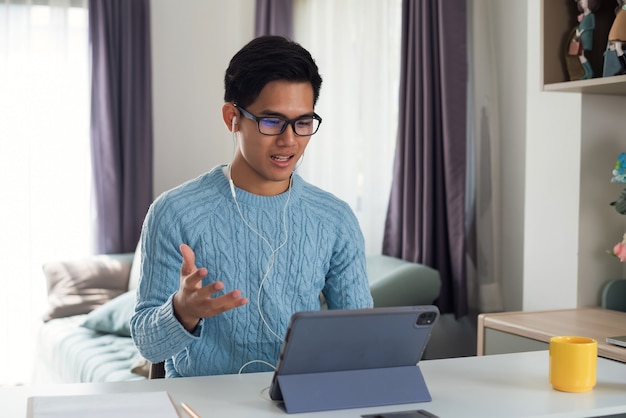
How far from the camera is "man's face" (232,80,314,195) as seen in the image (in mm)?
1670

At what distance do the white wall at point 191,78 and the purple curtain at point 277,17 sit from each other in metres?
0.30

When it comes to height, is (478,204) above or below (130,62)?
below

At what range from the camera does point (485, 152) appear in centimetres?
335

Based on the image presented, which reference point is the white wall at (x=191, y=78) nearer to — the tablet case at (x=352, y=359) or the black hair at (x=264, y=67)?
the black hair at (x=264, y=67)

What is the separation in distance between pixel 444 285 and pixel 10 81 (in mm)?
2556

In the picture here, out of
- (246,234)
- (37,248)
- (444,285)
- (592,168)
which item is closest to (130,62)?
(37,248)

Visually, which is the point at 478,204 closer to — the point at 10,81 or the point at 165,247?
the point at 165,247

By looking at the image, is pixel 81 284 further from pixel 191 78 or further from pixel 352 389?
pixel 352 389

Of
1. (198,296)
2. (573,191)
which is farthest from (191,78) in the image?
(198,296)

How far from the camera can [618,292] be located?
8.98ft

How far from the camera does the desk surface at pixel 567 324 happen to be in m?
2.26

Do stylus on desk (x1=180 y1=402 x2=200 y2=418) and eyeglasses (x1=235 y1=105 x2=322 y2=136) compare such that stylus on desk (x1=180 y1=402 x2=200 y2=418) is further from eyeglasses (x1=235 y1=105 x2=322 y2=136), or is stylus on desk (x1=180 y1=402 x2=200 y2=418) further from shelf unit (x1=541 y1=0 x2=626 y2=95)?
shelf unit (x1=541 y1=0 x2=626 y2=95)

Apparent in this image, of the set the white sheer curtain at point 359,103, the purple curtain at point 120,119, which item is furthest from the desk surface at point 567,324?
the purple curtain at point 120,119

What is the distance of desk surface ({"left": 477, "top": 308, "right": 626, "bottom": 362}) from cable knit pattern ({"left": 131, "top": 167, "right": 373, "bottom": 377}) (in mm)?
737
